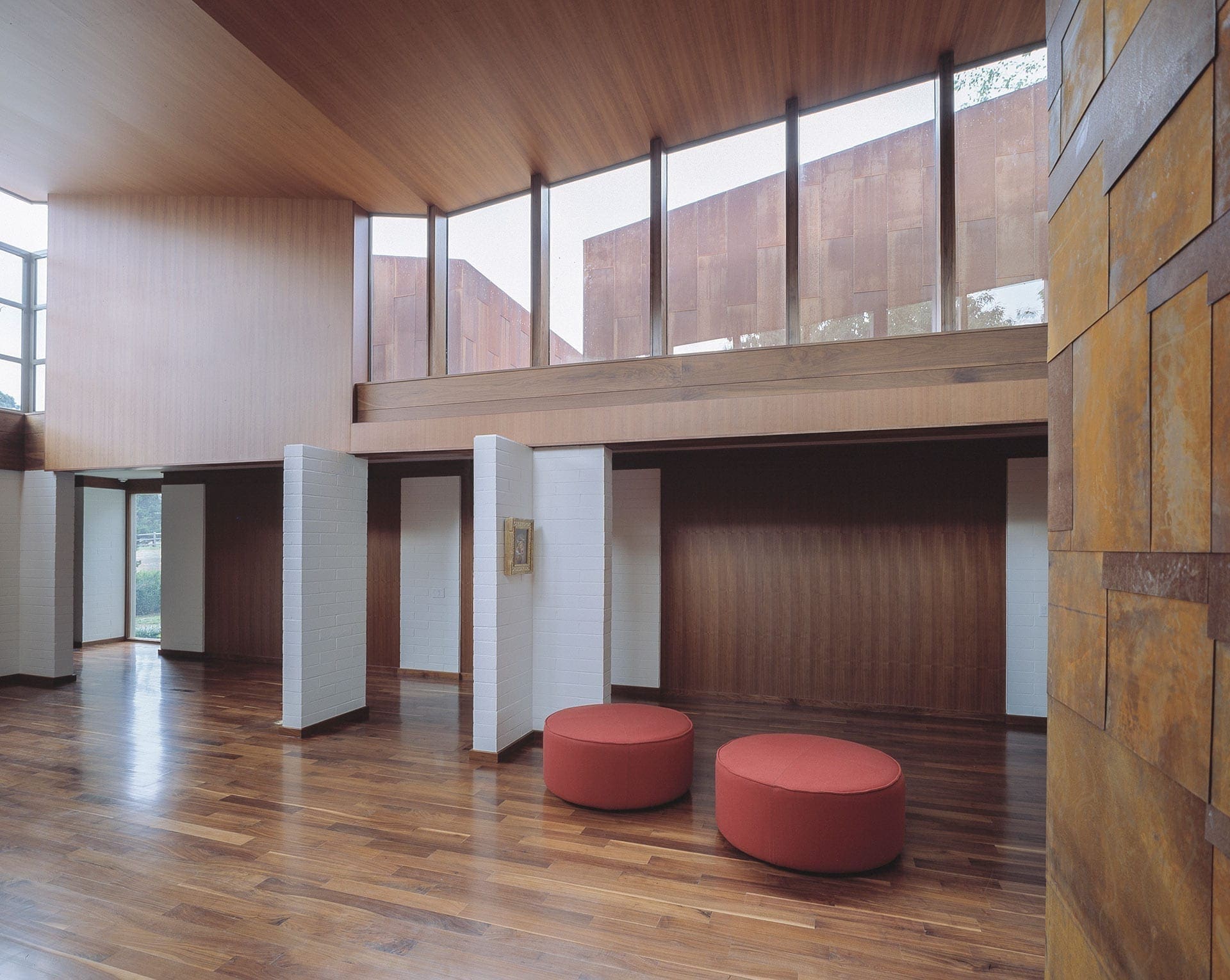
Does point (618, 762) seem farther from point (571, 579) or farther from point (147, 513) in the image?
point (147, 513)

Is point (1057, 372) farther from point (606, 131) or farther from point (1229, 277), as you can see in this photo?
point (606, 131)

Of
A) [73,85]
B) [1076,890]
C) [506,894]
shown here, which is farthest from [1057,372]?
[73,85]

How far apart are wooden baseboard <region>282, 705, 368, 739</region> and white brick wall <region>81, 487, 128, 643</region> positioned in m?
5.96

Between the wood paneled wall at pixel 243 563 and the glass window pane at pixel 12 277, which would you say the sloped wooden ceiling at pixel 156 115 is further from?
the wood paneled wall at pixel 243 563

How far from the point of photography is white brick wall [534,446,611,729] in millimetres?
4836

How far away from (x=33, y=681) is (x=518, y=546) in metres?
5.94

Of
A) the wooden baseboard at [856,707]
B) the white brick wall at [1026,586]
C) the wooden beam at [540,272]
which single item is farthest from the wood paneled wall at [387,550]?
the white brick wall at [1026,586]

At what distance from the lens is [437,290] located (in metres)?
5.88

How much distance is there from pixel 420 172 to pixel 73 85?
2.23m

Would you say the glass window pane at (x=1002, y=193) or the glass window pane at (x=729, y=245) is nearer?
the glass window pane at (x=1002, y=193)

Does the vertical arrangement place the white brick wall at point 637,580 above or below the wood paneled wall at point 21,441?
below

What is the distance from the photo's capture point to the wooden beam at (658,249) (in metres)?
5.10

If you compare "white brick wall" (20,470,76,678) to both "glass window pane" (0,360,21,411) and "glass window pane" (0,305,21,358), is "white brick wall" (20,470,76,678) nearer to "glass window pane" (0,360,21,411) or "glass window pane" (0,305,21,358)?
"glass window pane" (0,360,21,411)

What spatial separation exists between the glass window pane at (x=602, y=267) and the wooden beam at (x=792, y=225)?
103 centimetres
